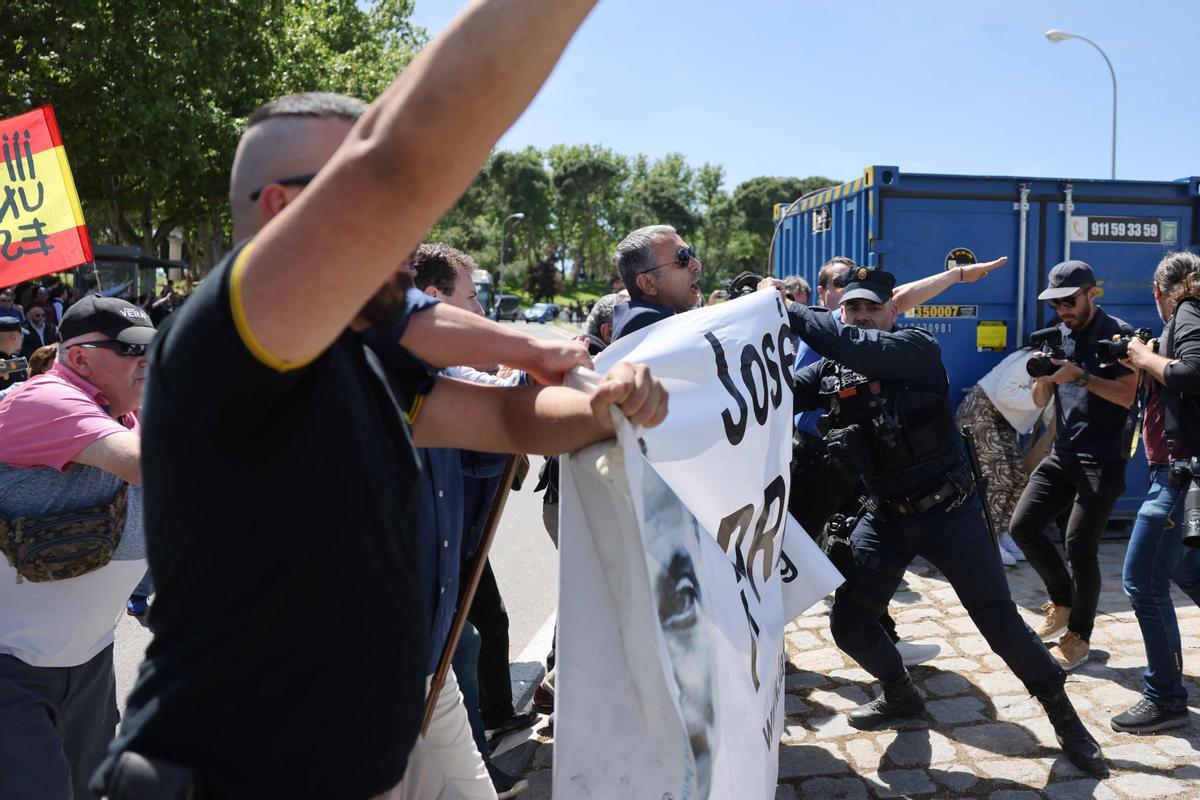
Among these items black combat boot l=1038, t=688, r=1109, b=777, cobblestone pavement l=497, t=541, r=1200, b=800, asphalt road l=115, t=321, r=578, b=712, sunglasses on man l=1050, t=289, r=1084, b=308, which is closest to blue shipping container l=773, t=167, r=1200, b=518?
sunglasses on man l=1050, t=289, r=1084, b=308

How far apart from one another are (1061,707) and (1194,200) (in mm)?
5804

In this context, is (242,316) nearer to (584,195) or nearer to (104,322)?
(104,322)

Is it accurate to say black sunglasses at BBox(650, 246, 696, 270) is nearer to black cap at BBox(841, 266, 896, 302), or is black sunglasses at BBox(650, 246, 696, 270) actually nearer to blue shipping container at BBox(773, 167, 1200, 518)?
black cap at BBox(841, 266, 896, 302)

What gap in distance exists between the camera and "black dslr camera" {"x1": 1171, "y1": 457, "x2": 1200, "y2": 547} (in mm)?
4027

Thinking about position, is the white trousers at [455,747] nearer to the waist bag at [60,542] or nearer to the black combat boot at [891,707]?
the waist bag at [60,542]

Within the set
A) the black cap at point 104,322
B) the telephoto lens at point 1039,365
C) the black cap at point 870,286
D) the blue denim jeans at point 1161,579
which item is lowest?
the blue denim jeans at point 1161,579

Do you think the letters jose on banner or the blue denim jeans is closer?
the letters jose on banner

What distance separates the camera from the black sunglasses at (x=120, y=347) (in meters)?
2.95

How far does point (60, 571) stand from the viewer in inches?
105

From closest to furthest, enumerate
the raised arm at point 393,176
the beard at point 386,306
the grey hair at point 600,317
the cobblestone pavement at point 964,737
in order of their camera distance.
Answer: the raised arm at point 393,176
the beard at point 386,306
the cobblestone pavement at point 964,737
the grey hair at point 600,317

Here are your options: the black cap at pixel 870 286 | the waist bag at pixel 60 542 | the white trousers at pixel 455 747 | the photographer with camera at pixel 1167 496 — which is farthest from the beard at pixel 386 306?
the photographer with camera at pixel 1167 496

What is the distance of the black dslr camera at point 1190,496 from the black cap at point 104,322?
410 cm

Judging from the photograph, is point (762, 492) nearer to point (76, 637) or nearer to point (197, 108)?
point (76, 637)

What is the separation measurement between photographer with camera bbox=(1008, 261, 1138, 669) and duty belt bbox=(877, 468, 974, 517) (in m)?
1.33
